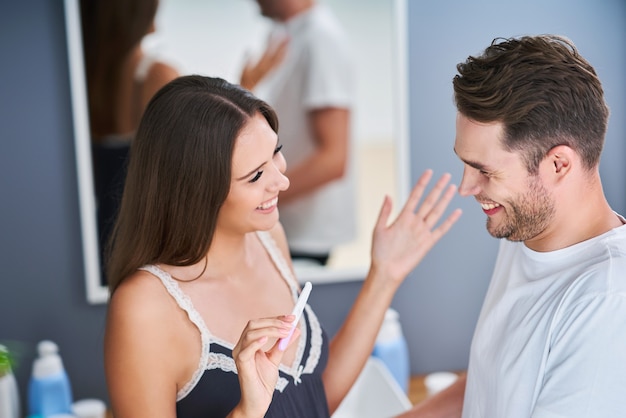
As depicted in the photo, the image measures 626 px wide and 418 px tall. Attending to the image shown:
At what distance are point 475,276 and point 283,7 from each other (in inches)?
38.7

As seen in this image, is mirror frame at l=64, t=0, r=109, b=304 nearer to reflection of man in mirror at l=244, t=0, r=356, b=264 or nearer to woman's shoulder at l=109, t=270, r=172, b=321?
reflection of man in mirror at l=244, t=0, r=356, b=264

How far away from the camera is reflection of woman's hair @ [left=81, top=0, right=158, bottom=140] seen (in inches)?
69.5

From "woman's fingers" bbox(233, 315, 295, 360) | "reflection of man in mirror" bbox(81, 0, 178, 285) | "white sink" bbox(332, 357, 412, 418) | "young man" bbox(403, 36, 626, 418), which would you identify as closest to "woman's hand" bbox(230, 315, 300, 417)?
"woman's fingers" bbox(233, 315, 295, 360)

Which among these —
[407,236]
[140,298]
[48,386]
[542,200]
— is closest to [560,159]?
[542,200]

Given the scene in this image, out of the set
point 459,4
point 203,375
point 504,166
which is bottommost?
point 203,375

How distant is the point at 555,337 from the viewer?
0.96m

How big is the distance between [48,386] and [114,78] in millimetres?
790

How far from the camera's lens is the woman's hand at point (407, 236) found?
1.36 meters

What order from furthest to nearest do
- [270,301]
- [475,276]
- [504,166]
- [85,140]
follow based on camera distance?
[475,276] → [85,140] → [270,301] → [504,166]

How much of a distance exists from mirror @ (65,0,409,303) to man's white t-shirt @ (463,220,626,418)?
2.71 ft

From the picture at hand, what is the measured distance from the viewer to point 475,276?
2129 millimetres

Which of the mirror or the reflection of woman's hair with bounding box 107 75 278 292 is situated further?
the mirror

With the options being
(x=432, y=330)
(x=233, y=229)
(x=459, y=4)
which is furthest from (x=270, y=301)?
(x=459, y=4)

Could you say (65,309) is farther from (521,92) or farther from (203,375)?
(521,92)
